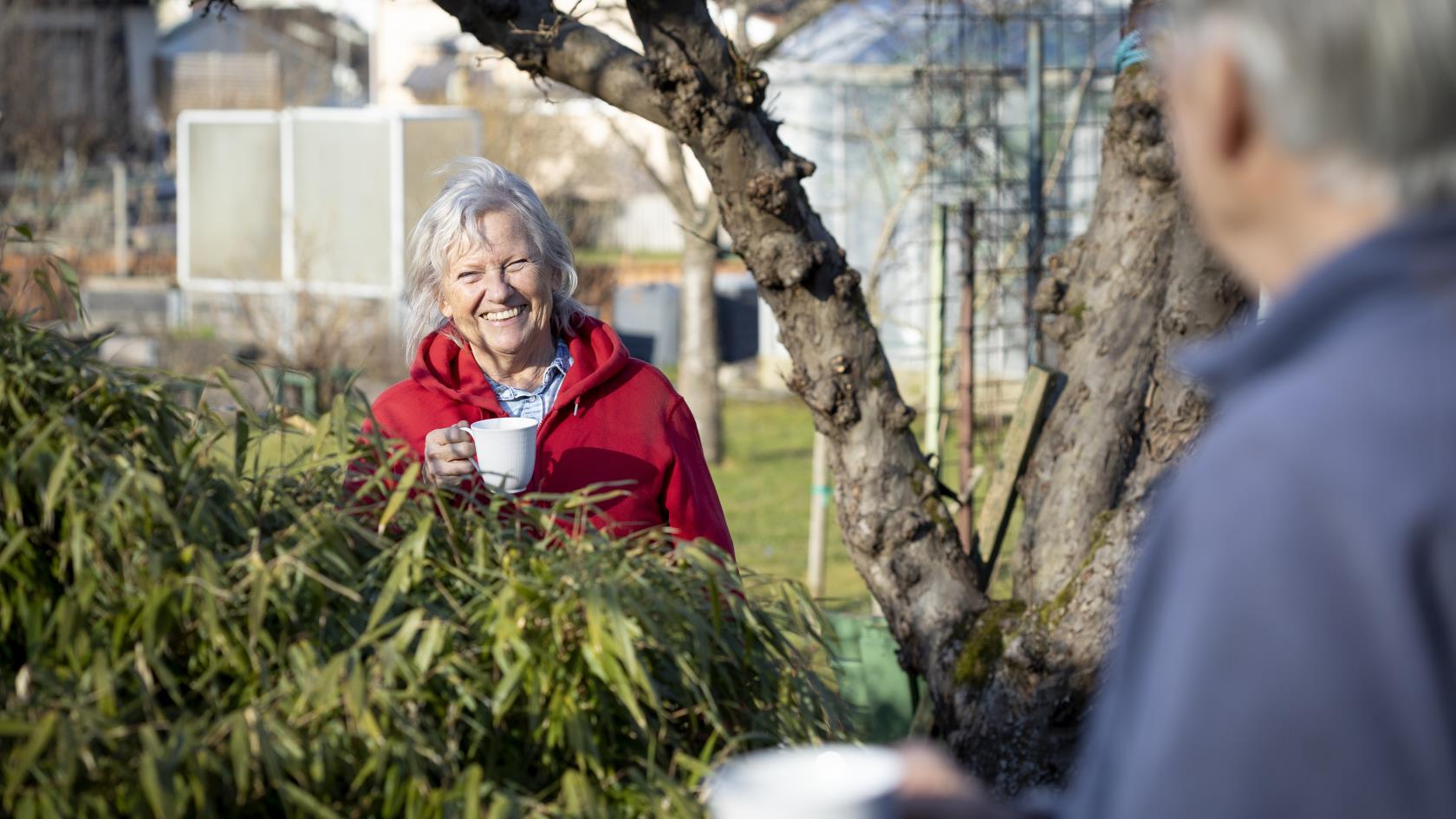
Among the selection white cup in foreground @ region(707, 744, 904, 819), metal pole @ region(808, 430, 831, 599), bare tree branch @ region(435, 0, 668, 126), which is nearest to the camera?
white cup in foreground @ region(707, 744, 904, 819)

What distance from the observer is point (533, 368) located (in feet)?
10.4

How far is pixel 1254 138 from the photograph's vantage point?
98cm

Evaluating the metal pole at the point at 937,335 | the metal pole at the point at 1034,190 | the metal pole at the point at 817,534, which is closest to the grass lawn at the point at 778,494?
the metal pole at the point at 817,534

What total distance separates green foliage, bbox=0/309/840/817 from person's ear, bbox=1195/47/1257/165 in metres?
0.94

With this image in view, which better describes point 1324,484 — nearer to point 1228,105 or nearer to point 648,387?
point 1228,105

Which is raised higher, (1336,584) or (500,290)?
(500,290)

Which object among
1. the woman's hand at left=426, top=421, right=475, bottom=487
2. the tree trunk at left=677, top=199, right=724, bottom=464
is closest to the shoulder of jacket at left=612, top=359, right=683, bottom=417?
the woman's hand at left=426, top=421, right=475, bottom=487

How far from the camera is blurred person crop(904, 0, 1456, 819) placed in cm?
88

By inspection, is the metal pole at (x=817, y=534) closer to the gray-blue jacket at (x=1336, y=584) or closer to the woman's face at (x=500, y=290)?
the woman's face at (x=500, y=290)

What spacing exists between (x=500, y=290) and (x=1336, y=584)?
237 centimetres

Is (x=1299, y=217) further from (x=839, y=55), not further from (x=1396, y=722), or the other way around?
(x=839, y=55)

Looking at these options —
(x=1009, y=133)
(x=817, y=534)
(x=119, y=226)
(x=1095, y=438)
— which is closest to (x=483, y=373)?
(x=1095, y=438)

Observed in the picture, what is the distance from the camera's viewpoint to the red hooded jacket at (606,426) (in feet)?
9.60

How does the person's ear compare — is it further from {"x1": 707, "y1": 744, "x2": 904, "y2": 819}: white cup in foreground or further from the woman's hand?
the woman's hand
